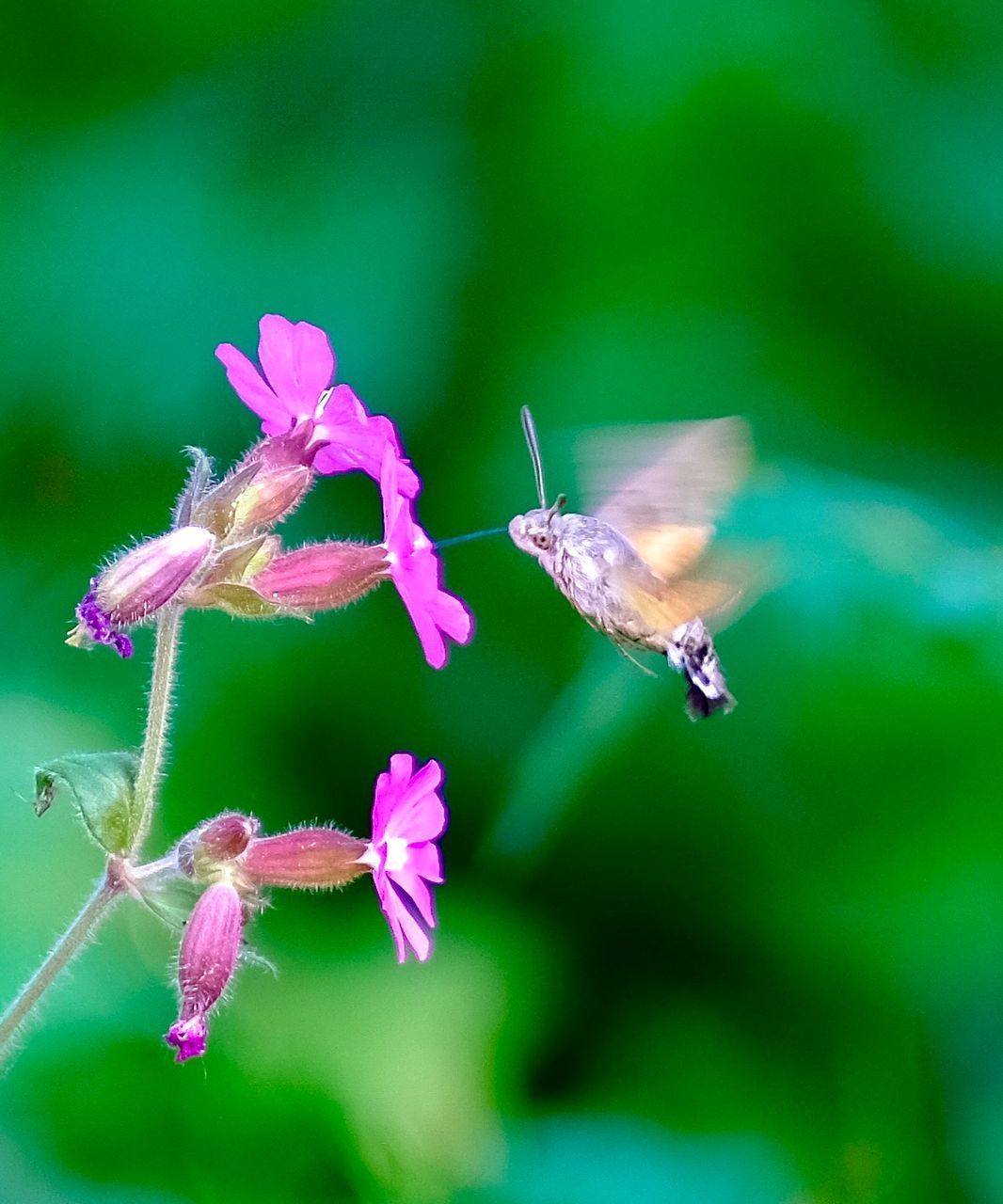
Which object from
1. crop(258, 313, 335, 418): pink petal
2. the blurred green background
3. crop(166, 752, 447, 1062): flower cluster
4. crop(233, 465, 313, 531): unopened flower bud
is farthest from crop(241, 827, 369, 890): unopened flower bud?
the blurred green background

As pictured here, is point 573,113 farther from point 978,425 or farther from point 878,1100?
point 878,1100

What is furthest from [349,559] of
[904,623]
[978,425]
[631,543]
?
[978,425]

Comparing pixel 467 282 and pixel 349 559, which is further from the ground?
pixel 349 559

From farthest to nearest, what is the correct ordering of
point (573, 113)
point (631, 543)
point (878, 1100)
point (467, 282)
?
1. point (573, 113)
2. point (467, 282)
3. point (878, 1100)
4. point (631, 543)

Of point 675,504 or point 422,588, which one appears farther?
point 675,504

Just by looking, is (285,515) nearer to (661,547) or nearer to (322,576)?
(322,576)

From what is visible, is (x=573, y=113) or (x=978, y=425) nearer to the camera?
(x=978, y=425)

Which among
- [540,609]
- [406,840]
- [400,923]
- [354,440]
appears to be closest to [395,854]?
[406,840]

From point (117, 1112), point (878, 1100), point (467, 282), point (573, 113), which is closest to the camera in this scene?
point (117, 1112)

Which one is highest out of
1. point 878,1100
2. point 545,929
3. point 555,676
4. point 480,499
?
point 480,499
